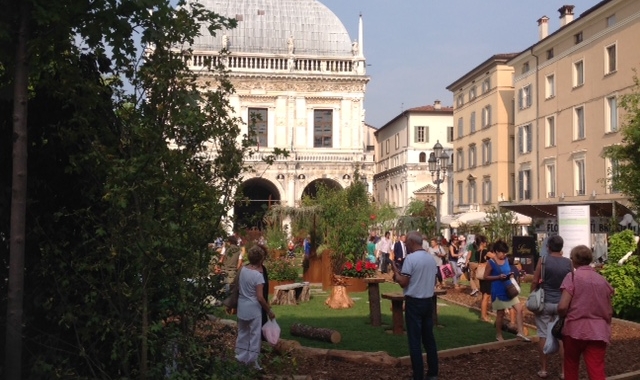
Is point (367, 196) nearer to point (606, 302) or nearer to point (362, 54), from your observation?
point (362, 54)

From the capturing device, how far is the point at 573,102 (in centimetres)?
3922

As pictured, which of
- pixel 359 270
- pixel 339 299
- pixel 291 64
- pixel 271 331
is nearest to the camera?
pixel 271 331

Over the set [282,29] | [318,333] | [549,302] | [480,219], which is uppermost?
[282,29]

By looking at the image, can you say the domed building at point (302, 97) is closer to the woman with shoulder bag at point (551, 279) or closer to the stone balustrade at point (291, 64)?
the stone balustrade at point (291, 64)

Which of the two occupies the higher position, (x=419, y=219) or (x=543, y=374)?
(x=419, y=219)

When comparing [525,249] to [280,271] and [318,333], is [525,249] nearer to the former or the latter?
[280,271]

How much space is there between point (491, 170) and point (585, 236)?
33295 millimetres

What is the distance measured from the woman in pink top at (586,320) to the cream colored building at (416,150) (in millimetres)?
55879

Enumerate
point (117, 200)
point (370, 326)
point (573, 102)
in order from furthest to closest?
point (573, 102), point (370, 326), point (117, 200)

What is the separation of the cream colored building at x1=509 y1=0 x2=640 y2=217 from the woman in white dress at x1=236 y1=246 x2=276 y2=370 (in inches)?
850

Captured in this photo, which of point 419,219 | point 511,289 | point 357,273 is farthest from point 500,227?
point 511,289

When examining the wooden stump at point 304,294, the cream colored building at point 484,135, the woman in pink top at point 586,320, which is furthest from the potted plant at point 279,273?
the cream colored building at point 484,135

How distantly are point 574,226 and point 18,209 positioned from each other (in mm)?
15328

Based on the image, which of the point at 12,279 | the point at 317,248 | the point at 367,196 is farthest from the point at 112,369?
the point at 367,196
